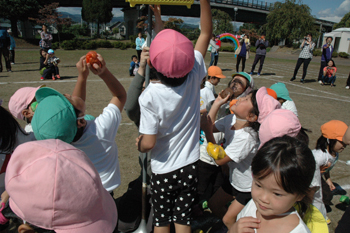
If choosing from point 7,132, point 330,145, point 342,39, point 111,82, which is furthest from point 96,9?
point 330,145

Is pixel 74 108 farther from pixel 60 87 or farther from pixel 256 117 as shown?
pixel 60 87

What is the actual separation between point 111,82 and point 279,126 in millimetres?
1394

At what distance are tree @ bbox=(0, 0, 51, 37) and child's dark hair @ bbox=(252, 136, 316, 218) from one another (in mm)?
37858

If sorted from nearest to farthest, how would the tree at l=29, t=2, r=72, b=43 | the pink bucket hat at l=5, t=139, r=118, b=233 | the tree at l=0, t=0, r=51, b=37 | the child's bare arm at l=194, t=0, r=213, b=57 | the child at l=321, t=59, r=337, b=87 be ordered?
the pink bucket hat at l=5, t=139, r=118, b=233 → the child's bare arm at l=194, t=0, r=213, b=57 → the child at l=321, t=59, r=337, b=87 → the tree at l=0, t=0, r=51, b=37 → the tree at l=29, t=2, r=72, b=43

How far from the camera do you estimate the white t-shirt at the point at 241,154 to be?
2.25 metres

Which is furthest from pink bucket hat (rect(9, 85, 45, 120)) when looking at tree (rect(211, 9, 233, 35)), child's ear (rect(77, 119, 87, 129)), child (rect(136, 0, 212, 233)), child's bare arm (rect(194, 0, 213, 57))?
tree (rect(211, 9, 233, 35))

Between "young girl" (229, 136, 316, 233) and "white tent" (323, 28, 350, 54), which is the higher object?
"white tent" (323, 28, 350, 54)

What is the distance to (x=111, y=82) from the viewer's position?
2.01 meters

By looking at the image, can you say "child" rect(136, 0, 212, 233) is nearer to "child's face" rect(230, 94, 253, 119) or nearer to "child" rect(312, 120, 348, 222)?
"child's face" rect(230, 94, 253, 119)

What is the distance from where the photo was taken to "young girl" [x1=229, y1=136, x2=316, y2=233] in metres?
1.30

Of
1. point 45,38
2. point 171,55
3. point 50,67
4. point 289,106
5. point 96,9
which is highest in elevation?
point 96,9

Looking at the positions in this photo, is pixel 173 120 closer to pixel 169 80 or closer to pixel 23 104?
pixel 169 80

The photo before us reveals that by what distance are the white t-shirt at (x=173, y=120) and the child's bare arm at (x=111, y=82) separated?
1.31 ft

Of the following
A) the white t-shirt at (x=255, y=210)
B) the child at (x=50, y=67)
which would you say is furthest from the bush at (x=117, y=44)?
the white t-shirt at (x=255, y=210)
